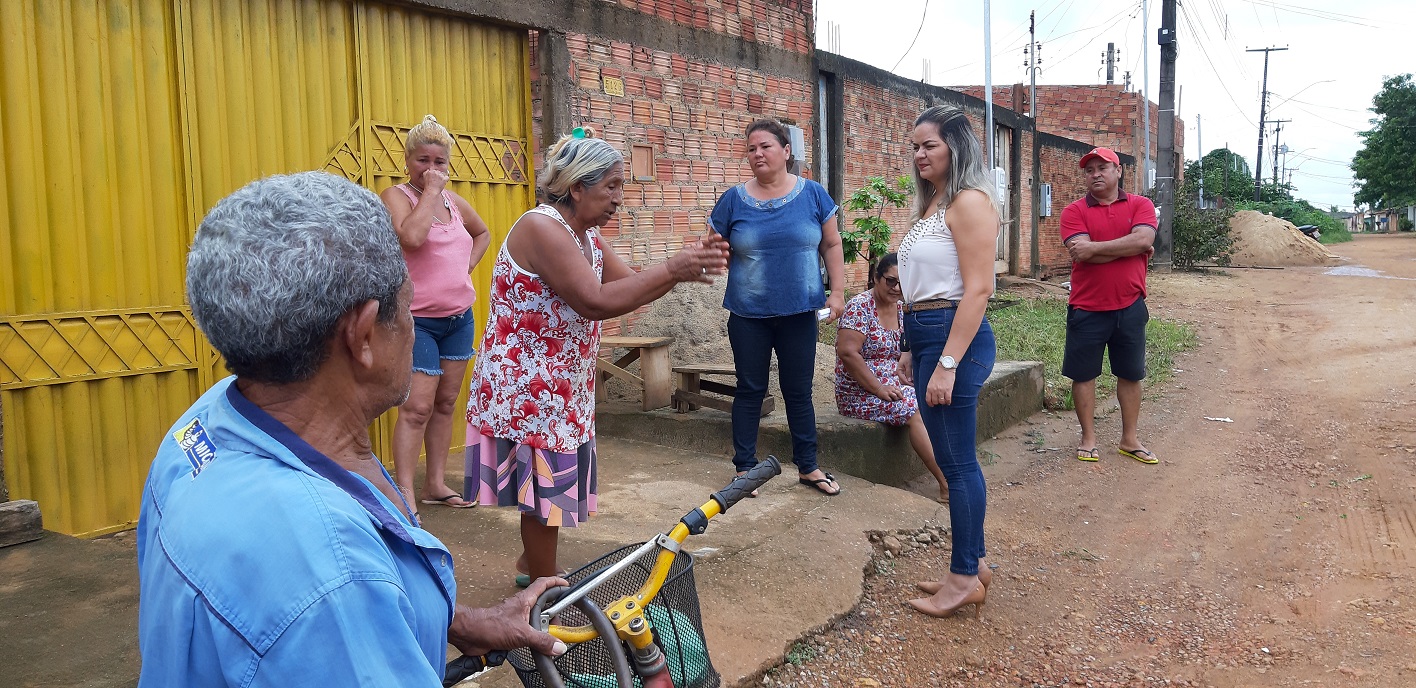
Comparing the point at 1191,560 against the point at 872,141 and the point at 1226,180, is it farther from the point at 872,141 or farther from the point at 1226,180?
the point at 1226,180

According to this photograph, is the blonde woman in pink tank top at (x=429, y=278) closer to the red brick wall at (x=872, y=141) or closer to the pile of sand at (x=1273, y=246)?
the red brick wall at (x=872, y=141)

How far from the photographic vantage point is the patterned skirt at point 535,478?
3.10m

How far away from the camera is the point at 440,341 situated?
4.25 meters

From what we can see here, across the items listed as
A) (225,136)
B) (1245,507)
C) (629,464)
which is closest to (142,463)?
(225,136)

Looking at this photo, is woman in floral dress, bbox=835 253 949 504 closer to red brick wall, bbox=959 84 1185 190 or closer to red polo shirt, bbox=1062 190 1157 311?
red polo shirt, bbox=1062 190 1157 311

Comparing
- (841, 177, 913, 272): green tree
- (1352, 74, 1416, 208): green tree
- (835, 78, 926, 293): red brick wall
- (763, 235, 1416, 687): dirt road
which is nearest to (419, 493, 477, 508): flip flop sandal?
(763, 235, 1416, 687): dirt road

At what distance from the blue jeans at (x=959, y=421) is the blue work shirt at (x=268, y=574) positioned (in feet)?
9.00

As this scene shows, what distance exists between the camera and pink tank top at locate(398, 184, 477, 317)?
409 cm

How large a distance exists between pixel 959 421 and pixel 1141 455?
3.30 meters

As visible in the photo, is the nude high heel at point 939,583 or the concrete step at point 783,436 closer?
the nude high heel at point 939,583

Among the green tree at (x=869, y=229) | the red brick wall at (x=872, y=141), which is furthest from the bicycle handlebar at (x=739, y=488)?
the red brick wall at (x=872, y=141)

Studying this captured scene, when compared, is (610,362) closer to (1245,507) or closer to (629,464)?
(629,464)

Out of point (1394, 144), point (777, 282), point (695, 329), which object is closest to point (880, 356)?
point (777, 282)

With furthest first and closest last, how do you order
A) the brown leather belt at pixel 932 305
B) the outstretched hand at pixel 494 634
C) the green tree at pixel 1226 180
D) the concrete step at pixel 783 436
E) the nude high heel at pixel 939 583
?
the green tree at pixel 1226 180 → the concrete step at pixel 783 436 → the nude high heel at pixel 939 583 → the brown leather belt at pixel 932 305 → the outstretched hand at pixel 494 634
